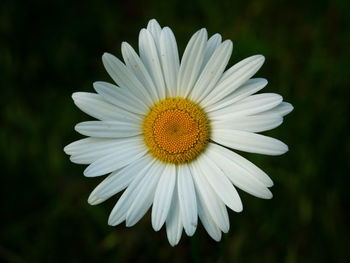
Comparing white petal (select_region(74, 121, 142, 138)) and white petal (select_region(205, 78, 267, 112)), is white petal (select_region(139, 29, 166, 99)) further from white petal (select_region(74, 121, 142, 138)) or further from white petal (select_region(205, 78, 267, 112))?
white petal (select_region(205, 78, 267, 112))

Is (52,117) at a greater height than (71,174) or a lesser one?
greater

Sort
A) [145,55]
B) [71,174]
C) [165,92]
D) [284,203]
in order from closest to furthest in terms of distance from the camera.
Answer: [145,55] → [165,92] → [284,203] → [71,174]

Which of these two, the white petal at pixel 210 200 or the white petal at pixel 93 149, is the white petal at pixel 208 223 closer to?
the white petal at pixel 210 200

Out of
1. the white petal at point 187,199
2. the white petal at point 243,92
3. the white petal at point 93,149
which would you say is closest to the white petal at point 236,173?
the white petal at point 187,199

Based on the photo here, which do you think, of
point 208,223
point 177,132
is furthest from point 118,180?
point 208,223

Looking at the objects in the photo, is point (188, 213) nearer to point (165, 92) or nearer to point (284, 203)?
point (165, 92)

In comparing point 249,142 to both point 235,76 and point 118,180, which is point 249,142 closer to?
point 235,76

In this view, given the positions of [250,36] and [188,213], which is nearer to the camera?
[188,213]

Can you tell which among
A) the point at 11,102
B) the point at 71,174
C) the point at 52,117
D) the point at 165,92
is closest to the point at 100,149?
the point at 165,92

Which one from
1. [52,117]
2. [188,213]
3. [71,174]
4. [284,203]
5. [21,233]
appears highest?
[52,117]
